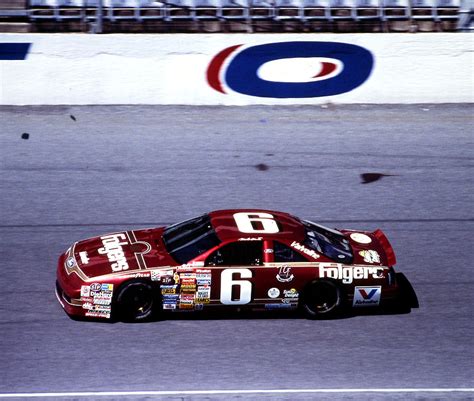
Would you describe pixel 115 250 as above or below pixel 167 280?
above

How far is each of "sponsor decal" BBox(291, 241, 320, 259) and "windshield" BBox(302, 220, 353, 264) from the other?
0.25 feet

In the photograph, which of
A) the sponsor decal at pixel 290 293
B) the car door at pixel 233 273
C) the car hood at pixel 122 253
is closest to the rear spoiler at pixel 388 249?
the sponsor decal at pixel 290 293

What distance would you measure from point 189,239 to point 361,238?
215cm

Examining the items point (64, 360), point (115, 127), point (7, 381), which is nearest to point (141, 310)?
point (64, 360)

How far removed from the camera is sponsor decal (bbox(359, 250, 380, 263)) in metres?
10.2

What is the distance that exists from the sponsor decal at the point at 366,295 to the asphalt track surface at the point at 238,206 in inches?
8.9

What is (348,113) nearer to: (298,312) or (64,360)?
(298,312)

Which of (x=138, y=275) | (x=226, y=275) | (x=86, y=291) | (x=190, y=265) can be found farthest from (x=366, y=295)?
(x=86, y=291)

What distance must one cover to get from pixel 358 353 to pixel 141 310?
239cm

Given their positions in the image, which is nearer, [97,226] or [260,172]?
[97,226]

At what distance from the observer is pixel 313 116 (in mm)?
16641

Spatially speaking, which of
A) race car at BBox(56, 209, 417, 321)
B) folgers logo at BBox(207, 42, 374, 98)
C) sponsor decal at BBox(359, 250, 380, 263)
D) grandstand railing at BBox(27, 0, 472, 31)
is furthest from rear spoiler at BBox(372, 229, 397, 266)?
grandstand railing at BBox(27, 0, 472, 31)

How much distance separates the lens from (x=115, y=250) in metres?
10.3

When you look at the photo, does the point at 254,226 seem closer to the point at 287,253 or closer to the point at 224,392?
the point at 287,253
